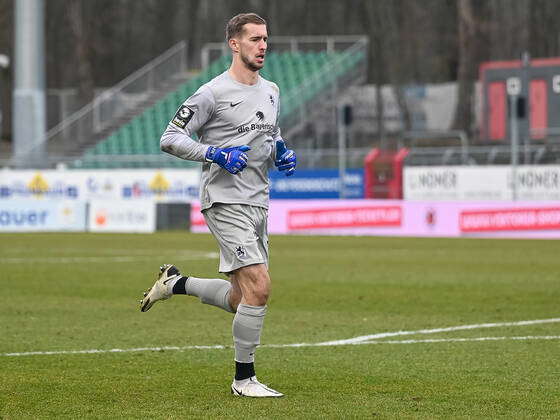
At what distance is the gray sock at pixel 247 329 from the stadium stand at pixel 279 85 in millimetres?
38192

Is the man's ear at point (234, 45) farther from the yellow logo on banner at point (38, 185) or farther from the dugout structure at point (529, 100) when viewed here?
the dugout structure at point (529, 100)

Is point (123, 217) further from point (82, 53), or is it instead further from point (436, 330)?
point (82, 53)

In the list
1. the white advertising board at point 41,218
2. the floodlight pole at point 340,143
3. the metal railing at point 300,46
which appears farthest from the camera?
the metal railing at point 300,46

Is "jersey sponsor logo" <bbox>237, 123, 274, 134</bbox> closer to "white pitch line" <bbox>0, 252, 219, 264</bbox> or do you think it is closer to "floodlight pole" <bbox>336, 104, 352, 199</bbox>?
"white pitch line" <bbox>0, 252, 219, 264</bbox>

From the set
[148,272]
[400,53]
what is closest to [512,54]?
[400,53]

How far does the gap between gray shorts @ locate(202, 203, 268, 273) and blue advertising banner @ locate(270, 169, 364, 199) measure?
1177 inches

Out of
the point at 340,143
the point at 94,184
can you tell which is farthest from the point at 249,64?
the point at 94,184

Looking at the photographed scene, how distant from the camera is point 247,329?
838 cm

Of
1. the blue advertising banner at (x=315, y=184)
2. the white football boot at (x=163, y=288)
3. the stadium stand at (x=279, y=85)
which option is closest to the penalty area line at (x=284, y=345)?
the white football boot at (x=163, y=288)

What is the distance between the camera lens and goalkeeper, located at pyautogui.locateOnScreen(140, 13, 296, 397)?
27.5ft

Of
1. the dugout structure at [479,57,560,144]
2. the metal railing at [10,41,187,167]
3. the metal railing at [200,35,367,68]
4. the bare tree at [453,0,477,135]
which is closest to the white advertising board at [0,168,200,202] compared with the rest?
the metal railing at [10,41,187,167]

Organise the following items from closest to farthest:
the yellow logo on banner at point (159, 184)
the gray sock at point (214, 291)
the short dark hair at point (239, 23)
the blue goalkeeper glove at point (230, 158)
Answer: the blue goalkeeper glove at point (230, 158) < the short dark hair at point (239, 23) < the gray sock at point (214, 291) < the yellow logo on banner at point (159, 184)

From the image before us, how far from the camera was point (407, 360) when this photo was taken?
10.1 m

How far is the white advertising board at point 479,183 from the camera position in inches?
1368
